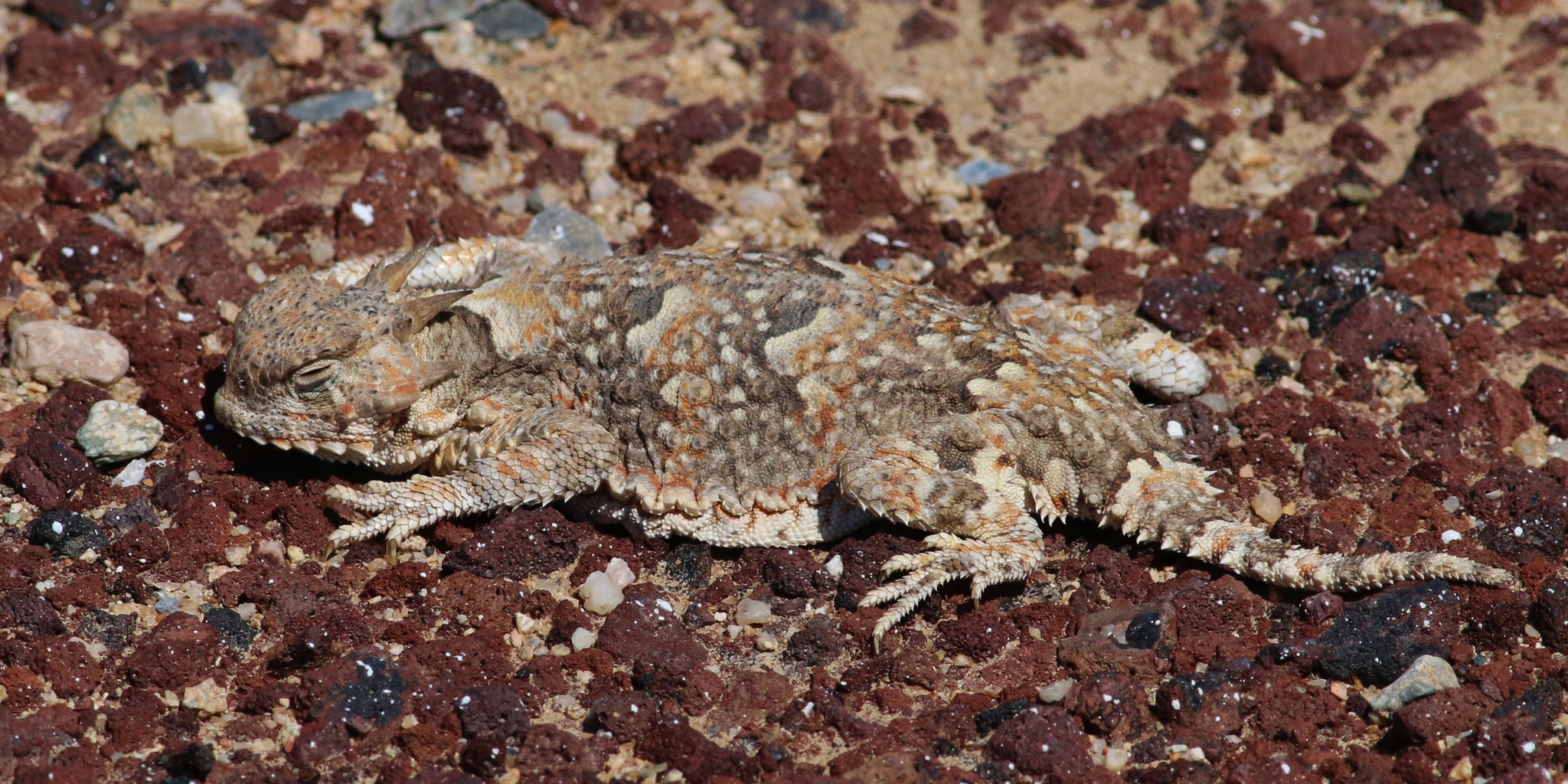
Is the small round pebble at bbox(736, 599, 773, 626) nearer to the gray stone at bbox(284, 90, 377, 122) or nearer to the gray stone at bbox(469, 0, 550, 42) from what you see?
the gray stone at bbox(284, 90, 377, 122)

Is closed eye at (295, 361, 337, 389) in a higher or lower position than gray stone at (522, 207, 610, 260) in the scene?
higher

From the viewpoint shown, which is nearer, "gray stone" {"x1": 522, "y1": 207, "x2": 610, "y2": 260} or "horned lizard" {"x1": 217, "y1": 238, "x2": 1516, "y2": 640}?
"horned lizard" {"x1": 217, "y1": 238, "x2": 1516, "y2": 640}

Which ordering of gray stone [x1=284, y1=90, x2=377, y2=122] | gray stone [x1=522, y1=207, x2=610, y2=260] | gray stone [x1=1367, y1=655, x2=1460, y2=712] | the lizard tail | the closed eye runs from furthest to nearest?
gray stone [x1=284, y1=90, x2=377, y2=122], gray stone [x1=522, y1=207, x2=610, y2=260], the closed eye, the lizard tail, gray stone [x1=1367, y1=655, x2=1460, y2=712]

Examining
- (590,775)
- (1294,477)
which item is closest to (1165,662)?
(1294,477)

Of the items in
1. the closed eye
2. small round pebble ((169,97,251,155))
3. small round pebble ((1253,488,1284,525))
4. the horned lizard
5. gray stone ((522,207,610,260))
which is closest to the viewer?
the horned lizard

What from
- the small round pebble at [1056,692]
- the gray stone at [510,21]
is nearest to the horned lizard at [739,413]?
the small round pebble at [1056,692]

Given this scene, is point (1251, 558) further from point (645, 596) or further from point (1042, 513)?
point (645, 596)

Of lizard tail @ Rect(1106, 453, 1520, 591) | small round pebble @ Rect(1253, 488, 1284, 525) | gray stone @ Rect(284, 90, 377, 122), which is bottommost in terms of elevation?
small round pebble @ Rect(1253, 488, 1284, 525)

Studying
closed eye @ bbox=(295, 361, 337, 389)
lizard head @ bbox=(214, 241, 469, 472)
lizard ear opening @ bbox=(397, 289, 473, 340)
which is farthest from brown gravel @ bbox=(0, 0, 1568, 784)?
lizard ear opening @ bbox=(397, 289, 473, 340)
